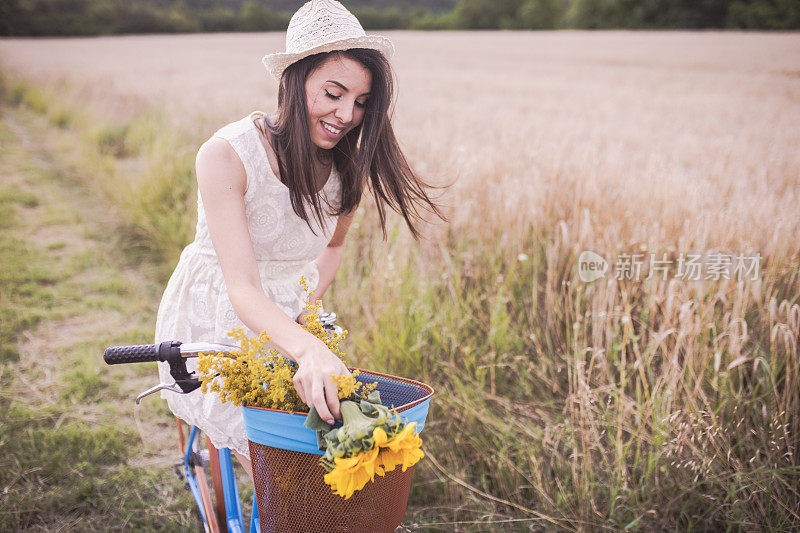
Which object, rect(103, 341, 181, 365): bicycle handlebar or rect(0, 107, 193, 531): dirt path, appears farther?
rect(0, 107, 193, 531): dirt path

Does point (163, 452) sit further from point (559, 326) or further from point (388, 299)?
point (559, 326)

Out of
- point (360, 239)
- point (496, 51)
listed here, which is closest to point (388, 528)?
point (360, 239)

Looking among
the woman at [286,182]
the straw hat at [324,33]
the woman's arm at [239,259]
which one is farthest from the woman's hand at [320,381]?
the straw hat at [324,33]

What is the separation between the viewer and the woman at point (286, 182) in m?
1.43

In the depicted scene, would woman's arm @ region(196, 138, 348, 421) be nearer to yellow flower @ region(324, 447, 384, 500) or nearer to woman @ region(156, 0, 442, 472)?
woman @ region(156, 0, 442, 472)

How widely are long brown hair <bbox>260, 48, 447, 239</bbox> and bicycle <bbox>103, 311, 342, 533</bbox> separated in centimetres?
41

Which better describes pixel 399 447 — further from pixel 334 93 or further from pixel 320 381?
pixel 334 93

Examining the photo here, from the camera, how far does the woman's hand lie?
3.20 ft

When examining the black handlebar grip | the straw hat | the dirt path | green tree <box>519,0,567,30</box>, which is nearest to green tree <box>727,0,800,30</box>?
green tree <box>519,0,567,30</box>

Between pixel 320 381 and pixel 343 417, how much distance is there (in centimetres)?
9

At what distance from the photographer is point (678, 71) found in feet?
50.2

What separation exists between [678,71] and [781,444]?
15.8m

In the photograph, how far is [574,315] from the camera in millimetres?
2900

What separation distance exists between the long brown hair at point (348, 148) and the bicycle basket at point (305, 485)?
2.63 ft
